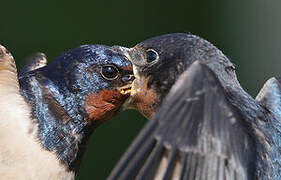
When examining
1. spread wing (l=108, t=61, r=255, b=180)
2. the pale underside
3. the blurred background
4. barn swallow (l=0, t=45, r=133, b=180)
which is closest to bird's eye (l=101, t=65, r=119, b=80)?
barn swallow (l=0, t=45, r=133, b=180)

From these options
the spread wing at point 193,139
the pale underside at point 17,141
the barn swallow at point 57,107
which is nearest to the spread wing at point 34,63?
the barn swallow at point 57,107

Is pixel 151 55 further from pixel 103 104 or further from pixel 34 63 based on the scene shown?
pixel 34 63

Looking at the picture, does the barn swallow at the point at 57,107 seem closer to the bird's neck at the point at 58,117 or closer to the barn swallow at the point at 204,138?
the bird's neck at the point at 58,117

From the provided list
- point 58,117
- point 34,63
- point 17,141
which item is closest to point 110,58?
point 58,117

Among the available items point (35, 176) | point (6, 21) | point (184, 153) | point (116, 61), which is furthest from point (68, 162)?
point (6, 21)

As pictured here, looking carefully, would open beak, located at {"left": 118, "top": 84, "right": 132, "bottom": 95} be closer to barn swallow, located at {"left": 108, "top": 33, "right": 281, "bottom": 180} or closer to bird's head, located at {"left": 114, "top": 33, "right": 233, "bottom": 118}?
bird's head, located at {"left": 114, "top": 33, "right": 233, "bottom": 118}

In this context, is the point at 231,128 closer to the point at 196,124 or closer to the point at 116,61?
the point at 196,124

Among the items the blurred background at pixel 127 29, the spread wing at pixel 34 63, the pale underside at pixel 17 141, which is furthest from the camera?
the blurred background at pixel 127 29
